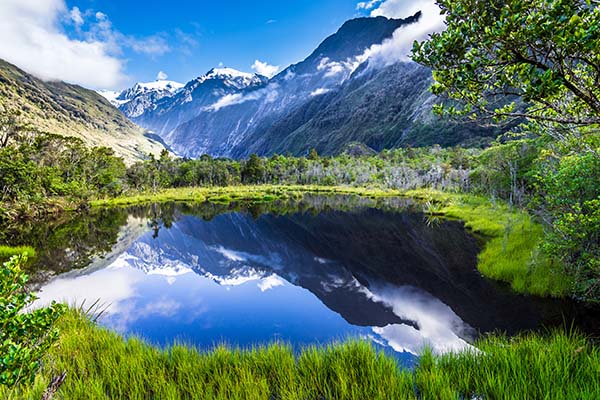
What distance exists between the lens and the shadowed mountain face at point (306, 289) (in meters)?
12.2

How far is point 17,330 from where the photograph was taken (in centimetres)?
A: 387

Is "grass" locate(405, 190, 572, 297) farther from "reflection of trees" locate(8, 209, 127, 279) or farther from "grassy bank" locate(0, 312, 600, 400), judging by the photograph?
"reflection of trees" locate(8, 209, 127, 279)

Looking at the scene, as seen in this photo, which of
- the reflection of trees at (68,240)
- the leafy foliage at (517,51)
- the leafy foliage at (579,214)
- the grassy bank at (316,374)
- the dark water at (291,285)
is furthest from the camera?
the reflection of trees at (68,240)

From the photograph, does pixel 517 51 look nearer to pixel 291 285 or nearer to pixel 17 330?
pixel 17 330

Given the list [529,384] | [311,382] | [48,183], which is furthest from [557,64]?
[48,183]

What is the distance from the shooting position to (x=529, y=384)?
534 cm

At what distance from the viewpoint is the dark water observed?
12.1m

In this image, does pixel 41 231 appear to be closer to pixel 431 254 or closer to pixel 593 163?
pixel 431 254

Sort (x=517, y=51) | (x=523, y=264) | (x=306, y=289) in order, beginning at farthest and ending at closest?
(x=306, y=289) < (x=523, y=264) < (x=517, y=51)

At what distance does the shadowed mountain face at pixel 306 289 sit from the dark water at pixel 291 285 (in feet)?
0.23

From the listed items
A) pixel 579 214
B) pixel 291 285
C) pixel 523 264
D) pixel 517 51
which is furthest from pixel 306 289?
pixel 517 51

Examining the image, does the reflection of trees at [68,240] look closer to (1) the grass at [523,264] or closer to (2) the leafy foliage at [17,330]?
(2) the leafy foliage at [17,330]

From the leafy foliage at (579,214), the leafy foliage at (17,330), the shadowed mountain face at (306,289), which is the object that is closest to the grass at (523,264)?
the shadowed mountain face at (306,289)

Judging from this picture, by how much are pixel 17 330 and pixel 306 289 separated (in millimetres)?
15179
